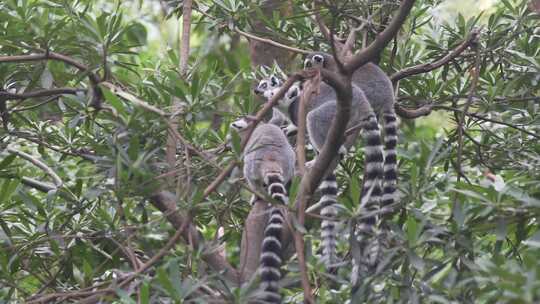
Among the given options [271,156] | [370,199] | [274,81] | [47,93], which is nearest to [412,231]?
[370,199]

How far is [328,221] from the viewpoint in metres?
3.86

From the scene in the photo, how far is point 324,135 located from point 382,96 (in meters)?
0.45

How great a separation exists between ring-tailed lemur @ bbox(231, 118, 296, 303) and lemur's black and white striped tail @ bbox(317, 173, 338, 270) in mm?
224

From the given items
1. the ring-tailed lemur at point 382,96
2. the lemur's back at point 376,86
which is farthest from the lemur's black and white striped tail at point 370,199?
the lemur's back at point 376,86

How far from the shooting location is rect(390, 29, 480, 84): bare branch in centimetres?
416

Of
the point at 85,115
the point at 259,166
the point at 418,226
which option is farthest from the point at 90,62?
the point at 418,226

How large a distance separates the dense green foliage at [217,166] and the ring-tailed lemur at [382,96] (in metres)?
0.12

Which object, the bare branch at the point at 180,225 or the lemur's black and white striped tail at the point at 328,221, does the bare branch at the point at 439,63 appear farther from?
the bare branch at the point at 180,225

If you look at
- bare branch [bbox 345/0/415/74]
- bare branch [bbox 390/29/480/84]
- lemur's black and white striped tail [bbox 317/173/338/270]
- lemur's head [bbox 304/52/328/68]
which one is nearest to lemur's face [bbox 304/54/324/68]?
lemur's head [bbox 304/52/328/68]

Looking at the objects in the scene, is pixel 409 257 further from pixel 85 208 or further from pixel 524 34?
pixel 524 34

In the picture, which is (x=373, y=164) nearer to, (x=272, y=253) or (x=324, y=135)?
(x=272, y=253)

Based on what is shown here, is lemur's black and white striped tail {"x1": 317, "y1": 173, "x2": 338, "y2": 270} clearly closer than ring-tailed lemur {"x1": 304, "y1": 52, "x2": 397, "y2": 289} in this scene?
No

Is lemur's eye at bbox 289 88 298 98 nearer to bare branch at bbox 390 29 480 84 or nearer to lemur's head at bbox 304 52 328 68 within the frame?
lemur's head at bbox 304 52 328 68

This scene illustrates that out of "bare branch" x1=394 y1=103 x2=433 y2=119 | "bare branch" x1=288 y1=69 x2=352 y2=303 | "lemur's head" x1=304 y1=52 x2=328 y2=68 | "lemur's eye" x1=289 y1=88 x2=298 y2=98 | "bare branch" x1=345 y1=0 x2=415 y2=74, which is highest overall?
"bare branch" x1=345 y1=0 x2=415 y2=74
